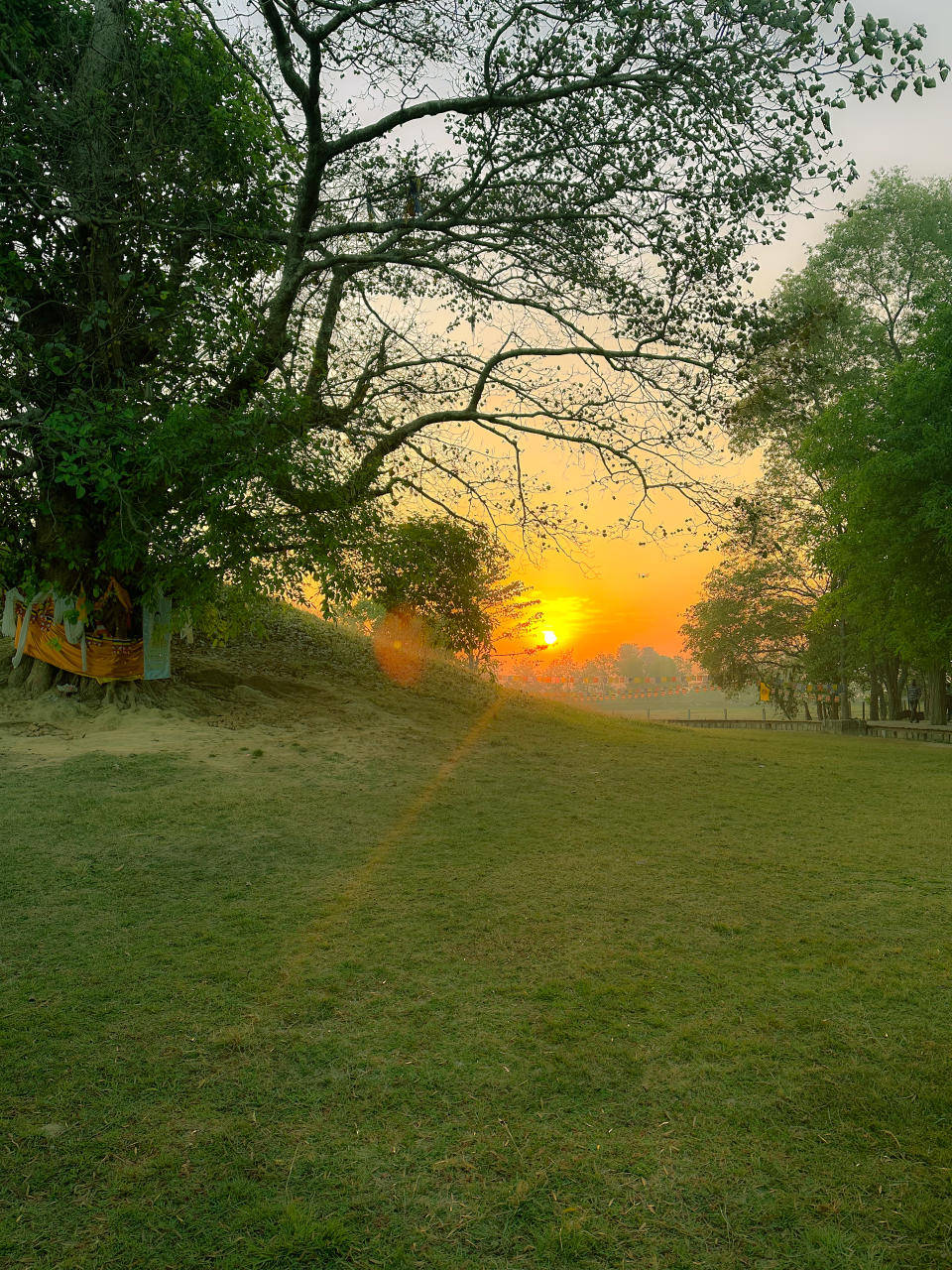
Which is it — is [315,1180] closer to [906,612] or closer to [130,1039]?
[130,1039]

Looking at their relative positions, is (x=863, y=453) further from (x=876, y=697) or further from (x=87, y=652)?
(x=87, y=652)

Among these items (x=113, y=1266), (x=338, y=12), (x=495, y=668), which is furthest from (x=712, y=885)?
(x=495, y=668)

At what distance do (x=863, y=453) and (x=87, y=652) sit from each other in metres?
16.3

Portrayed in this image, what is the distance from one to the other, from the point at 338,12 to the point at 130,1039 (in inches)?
447

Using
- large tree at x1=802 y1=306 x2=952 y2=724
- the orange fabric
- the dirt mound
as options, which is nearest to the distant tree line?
large tree at x1=802 y1=306 x2=952 y2=724

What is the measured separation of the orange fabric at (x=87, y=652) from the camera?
1252cm

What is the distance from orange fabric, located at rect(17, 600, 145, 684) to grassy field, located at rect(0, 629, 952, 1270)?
13.8 feet

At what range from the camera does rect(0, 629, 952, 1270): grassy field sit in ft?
8.82

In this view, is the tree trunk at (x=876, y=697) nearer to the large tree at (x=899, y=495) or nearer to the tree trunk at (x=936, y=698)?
the tree trunk at (x=936, y=698)

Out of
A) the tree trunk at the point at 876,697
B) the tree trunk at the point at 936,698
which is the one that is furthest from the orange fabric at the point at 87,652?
the tree trunk at the point at 876,697

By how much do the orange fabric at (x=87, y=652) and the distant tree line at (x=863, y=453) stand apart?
9702mm

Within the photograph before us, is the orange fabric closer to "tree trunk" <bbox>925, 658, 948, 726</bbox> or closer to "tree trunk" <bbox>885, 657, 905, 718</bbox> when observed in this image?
"tree trunk" <bbox>925, 658, 948, 726</bbox>

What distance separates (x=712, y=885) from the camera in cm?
646

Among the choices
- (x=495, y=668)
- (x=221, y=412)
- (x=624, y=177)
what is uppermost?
(x=624, y=177)
